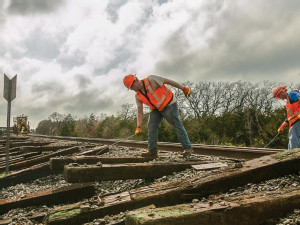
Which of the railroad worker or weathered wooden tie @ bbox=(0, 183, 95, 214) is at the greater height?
the railroad worker

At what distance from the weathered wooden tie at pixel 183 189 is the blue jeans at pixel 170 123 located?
2015mm

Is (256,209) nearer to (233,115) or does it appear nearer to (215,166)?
(215,166)

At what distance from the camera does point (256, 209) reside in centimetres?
161

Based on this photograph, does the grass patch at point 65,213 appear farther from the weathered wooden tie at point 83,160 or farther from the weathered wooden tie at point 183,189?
the weathered wooden tie at point 83,160

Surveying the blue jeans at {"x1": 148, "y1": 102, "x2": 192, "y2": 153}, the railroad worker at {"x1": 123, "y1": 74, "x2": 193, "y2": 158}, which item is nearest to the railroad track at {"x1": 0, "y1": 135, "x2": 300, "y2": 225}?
the blue jeans at {"x1": 148, "y1": 102, "x2": 192, "y2": 153}

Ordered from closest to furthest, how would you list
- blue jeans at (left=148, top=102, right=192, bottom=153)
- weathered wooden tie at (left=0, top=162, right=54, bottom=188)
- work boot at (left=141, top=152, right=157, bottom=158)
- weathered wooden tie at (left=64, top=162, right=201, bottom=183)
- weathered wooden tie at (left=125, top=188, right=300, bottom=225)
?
weathered wooden tie at (left=125, top=188, right=300, bottom=225), weathered wooden tie at (left=64, top=162, right=201, bottom=183), weathered wooden tie at (left=0, top=162, right=54, bottom=188), work boot at (left=141, top=152, right=157, bottom=158), blue jeans at (left=148, top=102, right=192, bottom=153)

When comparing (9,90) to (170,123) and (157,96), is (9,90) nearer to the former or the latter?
(157,96)

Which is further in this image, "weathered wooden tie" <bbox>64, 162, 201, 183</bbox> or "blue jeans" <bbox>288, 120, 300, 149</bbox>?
"blue jeans" <bbox>288, 120, 300, 149</bbox>

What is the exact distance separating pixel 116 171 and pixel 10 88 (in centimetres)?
430

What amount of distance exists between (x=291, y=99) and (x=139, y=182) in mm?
4450

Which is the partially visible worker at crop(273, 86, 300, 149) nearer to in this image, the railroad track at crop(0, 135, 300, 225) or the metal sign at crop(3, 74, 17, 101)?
the railroad track at crop(0, 135, 300, 225)

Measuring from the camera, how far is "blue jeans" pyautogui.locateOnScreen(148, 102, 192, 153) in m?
4.47

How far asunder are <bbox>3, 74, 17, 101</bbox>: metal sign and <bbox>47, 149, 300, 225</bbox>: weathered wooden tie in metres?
4.64

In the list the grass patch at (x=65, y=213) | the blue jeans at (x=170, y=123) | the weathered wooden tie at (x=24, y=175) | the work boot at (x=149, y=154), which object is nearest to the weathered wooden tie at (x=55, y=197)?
the grass patch at (x=65, y=213)
